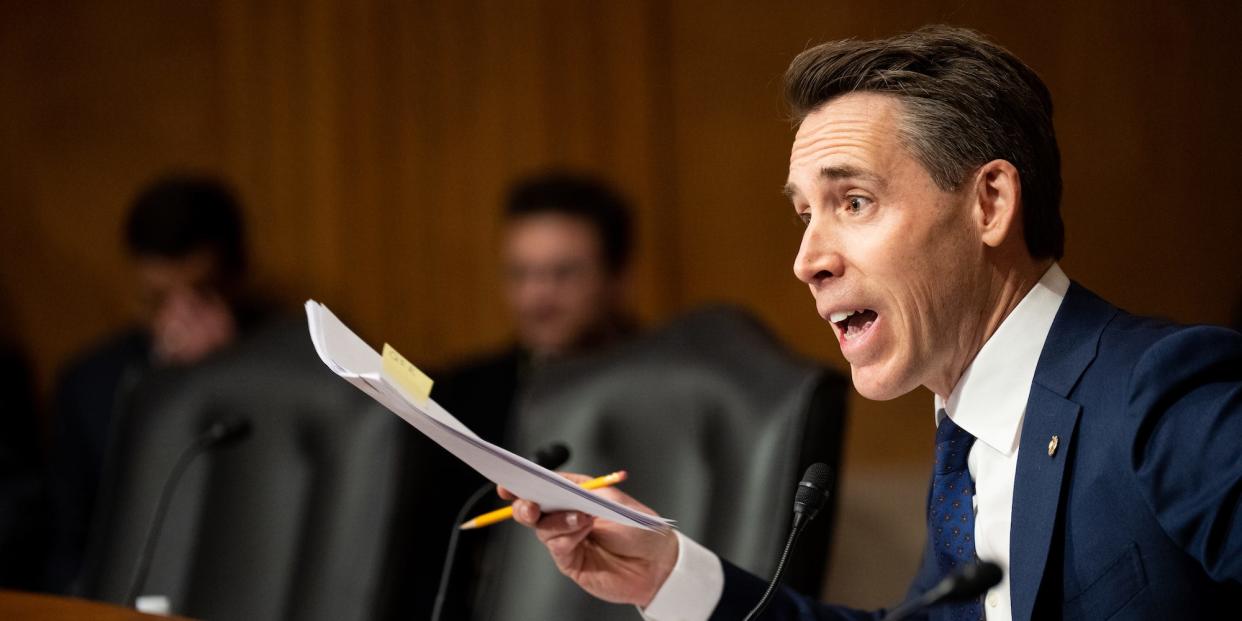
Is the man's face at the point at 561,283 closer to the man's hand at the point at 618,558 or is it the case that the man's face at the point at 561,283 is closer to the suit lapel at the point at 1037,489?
the man's hand at the point at 618,558

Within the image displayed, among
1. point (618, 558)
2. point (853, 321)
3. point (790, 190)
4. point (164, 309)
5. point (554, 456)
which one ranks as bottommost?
point (164, 309)

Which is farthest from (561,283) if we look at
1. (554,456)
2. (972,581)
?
(972,581)

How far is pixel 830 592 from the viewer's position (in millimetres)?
2684

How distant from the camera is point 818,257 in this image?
1510mm

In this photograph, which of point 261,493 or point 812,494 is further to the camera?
point 261,493

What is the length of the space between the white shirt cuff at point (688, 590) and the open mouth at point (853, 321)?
0.36 meters

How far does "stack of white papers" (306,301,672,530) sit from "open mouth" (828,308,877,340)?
11.8 inches

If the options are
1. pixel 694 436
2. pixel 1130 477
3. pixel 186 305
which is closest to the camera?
pixel 1130 477

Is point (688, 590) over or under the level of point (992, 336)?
under

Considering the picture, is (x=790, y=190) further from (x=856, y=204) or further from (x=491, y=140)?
(x=491, y=140)

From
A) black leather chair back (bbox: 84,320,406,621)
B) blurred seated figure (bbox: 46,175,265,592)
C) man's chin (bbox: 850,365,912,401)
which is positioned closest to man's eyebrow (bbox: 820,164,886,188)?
man's chin (bbox: 850,365,912,401)

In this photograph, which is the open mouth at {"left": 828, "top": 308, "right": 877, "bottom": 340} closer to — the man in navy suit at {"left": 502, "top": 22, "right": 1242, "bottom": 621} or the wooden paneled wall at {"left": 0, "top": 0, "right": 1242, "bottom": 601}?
the man in navy suit at {"left": 502, "top": 22, "right": 1242, "bottom": 621}

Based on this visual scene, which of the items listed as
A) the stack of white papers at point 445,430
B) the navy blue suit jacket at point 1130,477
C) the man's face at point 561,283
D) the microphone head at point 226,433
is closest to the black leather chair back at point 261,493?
the microphone head at point 226,433

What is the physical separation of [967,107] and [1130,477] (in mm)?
425
